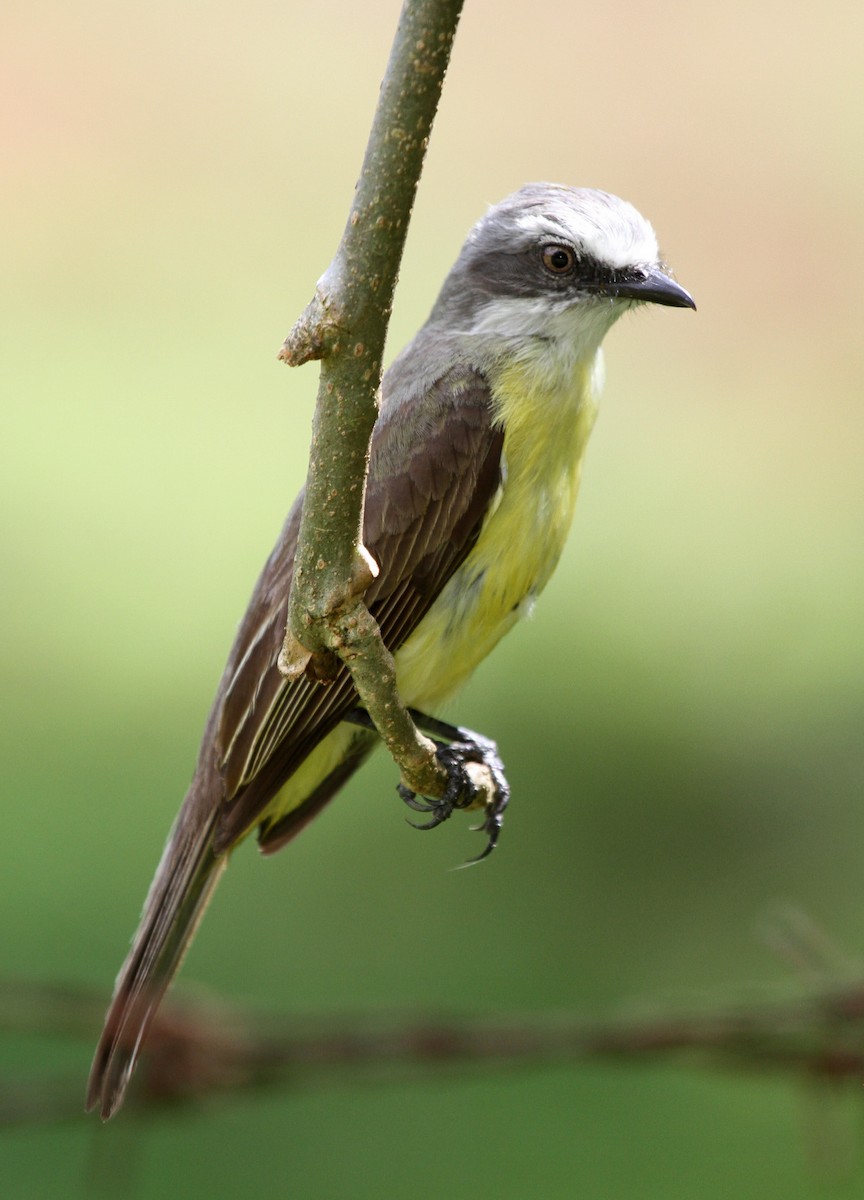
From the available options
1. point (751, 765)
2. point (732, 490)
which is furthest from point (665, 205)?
point (751, 765)

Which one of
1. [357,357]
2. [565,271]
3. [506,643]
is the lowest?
[506,643]

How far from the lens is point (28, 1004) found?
8.82 feet

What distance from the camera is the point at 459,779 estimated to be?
10.8ft

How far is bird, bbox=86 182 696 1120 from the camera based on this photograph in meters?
3.41

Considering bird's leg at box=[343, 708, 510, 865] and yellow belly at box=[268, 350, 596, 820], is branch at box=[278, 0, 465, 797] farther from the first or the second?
yellow belly at box=[268, 350, 596, 820]

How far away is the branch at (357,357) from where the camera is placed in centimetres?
179

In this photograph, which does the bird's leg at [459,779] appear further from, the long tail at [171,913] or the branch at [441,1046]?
the branch at [441,1046]

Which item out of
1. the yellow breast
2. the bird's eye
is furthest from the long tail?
the bird's eye

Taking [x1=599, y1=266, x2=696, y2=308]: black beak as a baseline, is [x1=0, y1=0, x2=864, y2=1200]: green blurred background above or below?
below

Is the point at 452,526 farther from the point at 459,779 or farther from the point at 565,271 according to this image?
the point at 565,271

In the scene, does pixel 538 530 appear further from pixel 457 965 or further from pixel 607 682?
pixel 607 682

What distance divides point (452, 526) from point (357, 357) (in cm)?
142

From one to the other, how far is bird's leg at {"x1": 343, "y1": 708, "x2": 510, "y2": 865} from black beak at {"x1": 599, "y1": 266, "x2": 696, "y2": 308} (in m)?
1.10

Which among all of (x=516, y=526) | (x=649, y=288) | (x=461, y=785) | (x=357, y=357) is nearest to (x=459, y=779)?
(x=461, y=785)
